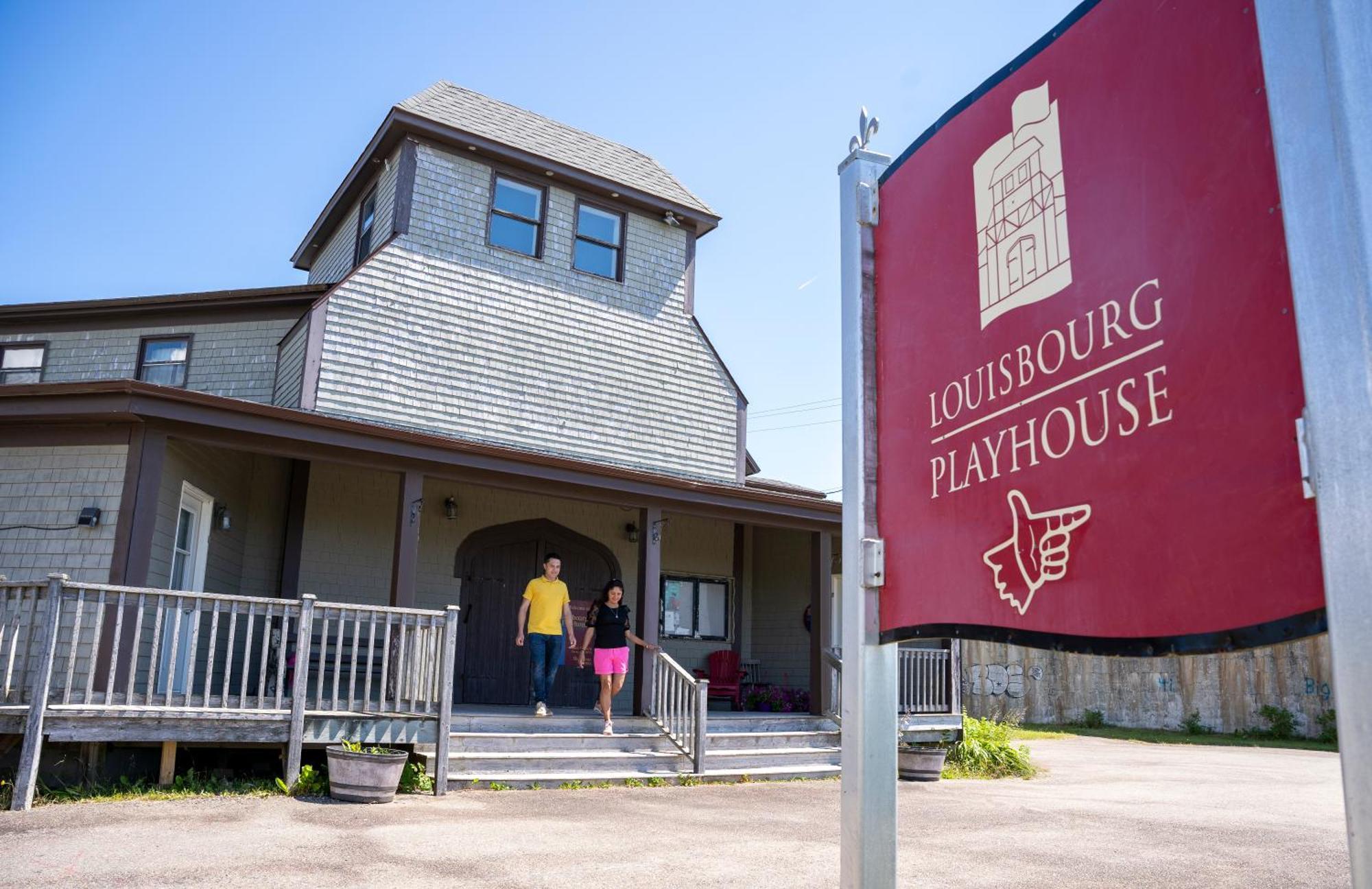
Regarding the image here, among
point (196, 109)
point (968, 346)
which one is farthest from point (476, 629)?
point (968, 346)

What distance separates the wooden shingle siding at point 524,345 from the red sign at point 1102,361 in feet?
33.6

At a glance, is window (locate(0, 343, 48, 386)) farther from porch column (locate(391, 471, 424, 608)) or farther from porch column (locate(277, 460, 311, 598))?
porch column (locate(391, 471, 424, 608))

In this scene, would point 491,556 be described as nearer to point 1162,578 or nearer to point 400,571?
point 400,571

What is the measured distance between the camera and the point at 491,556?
1304cm

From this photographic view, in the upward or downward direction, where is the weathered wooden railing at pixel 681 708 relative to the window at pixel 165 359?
downward

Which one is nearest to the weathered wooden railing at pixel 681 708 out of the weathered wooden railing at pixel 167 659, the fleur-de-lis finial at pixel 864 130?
the weathered wooden railing at pixel 167 659

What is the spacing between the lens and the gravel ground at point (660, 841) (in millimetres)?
5316

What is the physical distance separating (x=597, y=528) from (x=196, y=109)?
788cm

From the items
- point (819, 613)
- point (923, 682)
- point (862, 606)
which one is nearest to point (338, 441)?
point (819, 613)

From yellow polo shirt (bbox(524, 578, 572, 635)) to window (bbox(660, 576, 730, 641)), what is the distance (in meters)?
4.39

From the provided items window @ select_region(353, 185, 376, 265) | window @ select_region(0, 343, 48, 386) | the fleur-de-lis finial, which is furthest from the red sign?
window @ select_region(0, 343, 48, 386)

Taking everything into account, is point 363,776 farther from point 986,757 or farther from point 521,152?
point 521,152

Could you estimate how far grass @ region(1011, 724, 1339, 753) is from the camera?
685 inches

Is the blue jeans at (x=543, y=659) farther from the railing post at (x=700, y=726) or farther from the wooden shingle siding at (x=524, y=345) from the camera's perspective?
the wooden shingle siding at (x=524, y=345)
